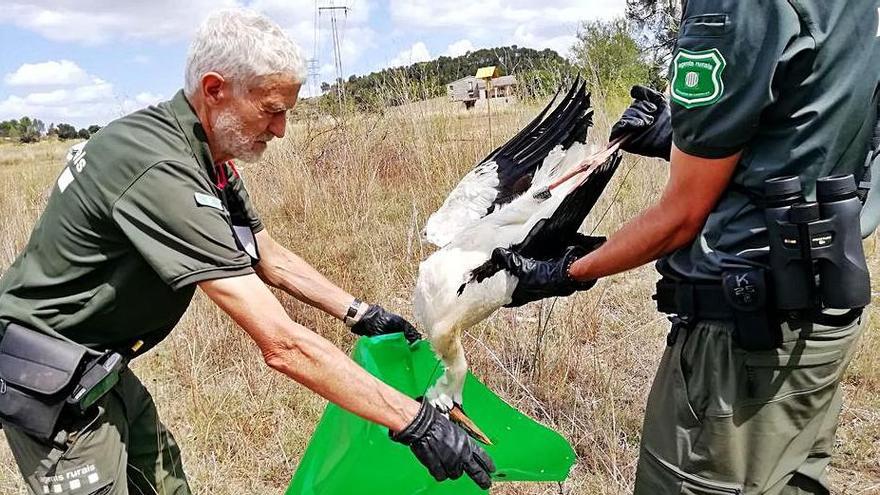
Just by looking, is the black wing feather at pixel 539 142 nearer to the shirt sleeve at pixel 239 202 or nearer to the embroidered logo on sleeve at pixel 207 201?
the shirt sleeve at pixel 239 202

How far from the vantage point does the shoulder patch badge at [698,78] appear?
135 cm

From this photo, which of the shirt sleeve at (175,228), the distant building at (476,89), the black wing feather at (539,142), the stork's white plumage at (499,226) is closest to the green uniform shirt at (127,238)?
the shirt sleeve at (175,228)

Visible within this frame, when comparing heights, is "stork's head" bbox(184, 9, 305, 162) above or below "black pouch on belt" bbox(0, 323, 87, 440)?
above

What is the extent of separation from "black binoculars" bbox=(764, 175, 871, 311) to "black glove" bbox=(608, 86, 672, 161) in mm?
638

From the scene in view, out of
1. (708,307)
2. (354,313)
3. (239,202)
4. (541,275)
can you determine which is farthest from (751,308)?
(239,202)

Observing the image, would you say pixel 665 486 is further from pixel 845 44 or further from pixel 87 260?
pixel 87 260

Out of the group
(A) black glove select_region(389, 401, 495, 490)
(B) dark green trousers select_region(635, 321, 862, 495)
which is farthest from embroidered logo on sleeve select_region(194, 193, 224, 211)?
(B) dark green trousers select_region(635, 321, 862, 495)

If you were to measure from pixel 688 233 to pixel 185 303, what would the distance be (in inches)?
54.8

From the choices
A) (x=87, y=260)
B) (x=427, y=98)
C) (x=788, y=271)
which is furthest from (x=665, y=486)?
(x=427, y=98)

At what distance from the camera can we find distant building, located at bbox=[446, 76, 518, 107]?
5.32 m

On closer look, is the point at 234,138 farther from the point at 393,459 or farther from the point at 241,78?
the point at 393,459

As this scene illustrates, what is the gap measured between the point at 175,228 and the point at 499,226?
42.8 inches

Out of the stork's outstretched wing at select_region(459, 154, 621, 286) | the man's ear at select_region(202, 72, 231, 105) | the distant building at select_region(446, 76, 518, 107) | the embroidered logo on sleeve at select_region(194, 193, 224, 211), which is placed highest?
the distant building at select_region(446, 76, 518, 107)

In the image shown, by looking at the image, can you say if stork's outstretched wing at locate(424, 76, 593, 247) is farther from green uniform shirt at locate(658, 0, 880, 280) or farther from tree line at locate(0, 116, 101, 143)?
tree line at locate(0, 116, 101, 143)
